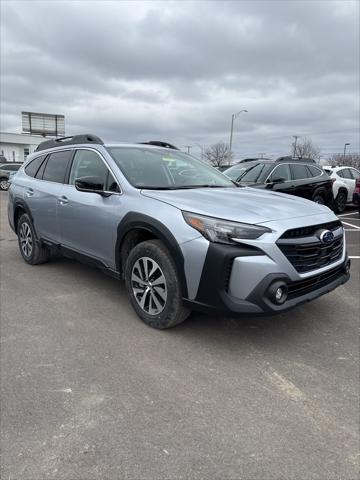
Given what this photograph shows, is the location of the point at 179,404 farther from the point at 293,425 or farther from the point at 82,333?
the point at 82,333

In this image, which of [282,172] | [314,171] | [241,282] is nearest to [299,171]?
[314,171]

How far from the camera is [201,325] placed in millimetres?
3729

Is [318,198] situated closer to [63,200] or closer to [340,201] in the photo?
[340,201]

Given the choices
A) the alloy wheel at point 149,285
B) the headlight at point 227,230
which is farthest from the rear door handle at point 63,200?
the headlight at point 227,230

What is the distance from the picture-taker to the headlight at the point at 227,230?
298cm

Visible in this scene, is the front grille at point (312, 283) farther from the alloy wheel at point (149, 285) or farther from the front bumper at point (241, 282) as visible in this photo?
the alloy wheel at point (149, 285)

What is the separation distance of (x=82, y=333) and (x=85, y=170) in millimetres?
1938

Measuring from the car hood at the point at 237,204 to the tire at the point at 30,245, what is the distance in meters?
2.64

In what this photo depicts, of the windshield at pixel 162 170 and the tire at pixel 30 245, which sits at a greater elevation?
the windshield at pixel 162 170

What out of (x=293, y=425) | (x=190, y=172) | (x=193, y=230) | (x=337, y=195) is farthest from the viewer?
(x=337, y=195)

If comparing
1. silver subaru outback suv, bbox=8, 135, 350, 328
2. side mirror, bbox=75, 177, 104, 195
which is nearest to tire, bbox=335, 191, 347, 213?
silver subaru outback suv, bbox=8, 135, 350, 328

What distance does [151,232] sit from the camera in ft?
11.5

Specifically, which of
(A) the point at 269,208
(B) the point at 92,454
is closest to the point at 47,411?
(B) the point at 92,454

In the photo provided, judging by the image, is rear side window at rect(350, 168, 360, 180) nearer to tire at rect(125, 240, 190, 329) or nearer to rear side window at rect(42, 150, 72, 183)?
rear side window at rect(42, 150, 72, 183)
